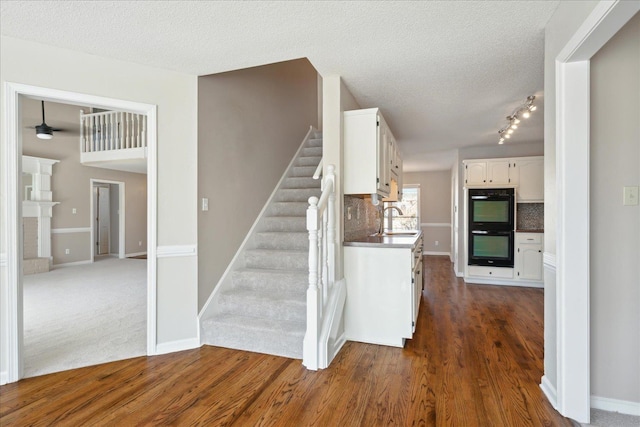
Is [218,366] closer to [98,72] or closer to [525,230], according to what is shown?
[98,72]

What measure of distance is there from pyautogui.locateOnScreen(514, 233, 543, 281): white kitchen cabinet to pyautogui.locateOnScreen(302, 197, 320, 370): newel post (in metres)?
4.38

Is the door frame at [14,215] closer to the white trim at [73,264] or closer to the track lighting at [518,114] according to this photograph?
the track lighting at [518,114]

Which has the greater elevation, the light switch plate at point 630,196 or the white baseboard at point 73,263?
the light switch plate at point 630,196

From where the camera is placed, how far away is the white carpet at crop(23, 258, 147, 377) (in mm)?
2664

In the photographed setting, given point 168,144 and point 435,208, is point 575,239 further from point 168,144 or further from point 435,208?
point 435,208

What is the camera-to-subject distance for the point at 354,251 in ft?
9.89

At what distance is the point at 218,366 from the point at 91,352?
1152mm

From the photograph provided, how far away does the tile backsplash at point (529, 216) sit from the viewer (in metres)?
5.75

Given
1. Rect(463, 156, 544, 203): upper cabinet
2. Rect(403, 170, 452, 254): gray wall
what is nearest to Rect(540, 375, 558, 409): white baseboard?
Rect(463, 156, 544, 203): upper cabinet

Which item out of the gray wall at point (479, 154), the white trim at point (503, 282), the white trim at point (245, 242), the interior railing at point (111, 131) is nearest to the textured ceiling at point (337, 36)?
the white trim at point (245, 242)

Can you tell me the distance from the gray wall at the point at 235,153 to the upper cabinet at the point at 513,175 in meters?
3.31

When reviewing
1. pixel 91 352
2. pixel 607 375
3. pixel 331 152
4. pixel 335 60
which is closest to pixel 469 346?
pixel 607 375

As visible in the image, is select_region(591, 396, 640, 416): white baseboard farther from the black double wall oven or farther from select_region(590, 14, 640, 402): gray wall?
the black double wall oven

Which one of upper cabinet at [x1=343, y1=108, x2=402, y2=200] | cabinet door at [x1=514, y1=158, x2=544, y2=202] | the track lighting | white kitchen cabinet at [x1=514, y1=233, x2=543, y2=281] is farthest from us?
cabinet door at [x1=514, y1=158, x2=544, y2=202]
